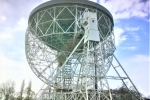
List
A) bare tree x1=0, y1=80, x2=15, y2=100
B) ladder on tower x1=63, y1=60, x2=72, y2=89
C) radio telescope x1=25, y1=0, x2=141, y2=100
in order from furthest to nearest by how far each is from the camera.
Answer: bare tree x1=0, y1=80, x2=15, y2=100, ladder on tower x1=63, y1=60, x2=72, y2=89, radio telescope x1=25, y1=0, x2=141, y2=100

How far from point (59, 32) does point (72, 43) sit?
230 cm

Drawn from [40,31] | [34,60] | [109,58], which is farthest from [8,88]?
[109,58]

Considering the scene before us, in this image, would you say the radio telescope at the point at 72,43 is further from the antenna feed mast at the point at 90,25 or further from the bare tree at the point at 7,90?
the bare tree at the point at 7,90

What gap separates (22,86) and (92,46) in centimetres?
4851

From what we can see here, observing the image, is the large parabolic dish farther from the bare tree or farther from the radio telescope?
the bare tree

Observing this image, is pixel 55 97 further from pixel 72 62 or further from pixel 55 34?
pixel 55 34

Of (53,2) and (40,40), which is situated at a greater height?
(53,2)

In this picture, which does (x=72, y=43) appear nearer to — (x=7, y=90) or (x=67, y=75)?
(x=67, y=75)

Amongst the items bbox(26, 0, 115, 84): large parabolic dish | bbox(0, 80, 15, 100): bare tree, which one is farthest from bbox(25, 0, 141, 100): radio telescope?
bbox(0, 80, 15, 100): bare tree

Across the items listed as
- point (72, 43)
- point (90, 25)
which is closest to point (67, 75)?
point (72, 43)

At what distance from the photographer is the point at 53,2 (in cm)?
1984

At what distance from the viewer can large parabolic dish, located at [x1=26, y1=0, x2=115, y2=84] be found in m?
19.9

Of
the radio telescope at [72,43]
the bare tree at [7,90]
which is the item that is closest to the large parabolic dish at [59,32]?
the radio telescope at [72,43]

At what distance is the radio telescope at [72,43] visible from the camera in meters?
18.2
